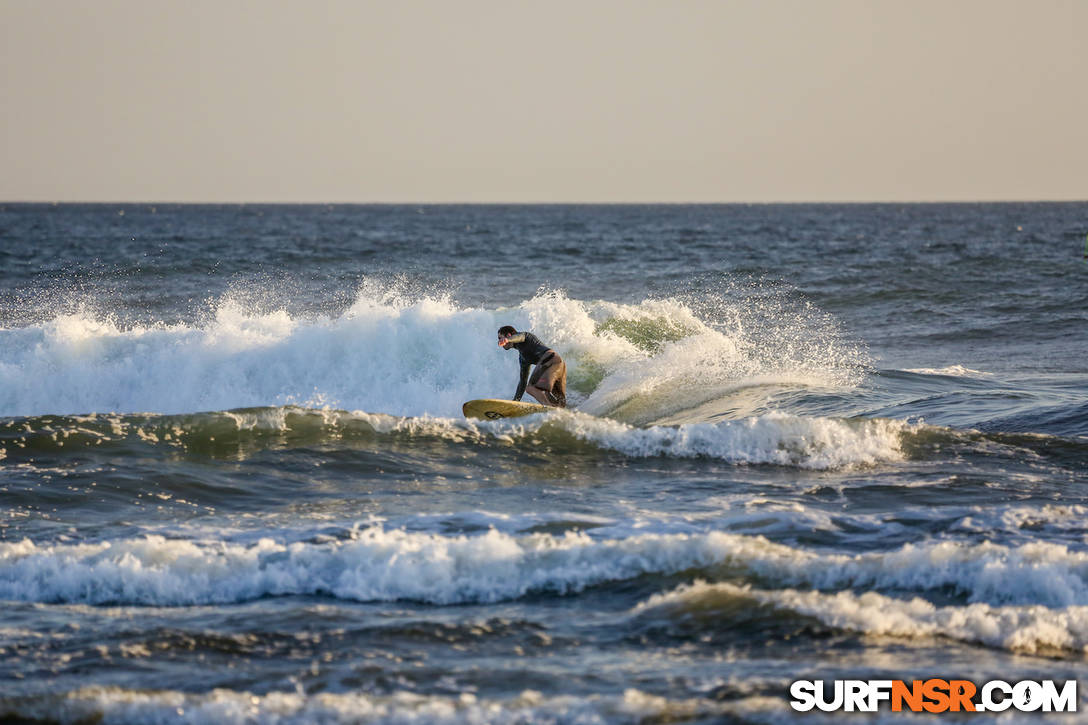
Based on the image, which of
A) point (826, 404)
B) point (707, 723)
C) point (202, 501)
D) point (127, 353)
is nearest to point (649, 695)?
point (707, 723)

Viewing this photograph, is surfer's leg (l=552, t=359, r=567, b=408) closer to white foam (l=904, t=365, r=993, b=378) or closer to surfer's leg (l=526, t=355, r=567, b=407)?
surfer's leg (l=526, t=355, r=567, b=407)

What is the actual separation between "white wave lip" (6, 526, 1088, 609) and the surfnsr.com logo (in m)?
1.40

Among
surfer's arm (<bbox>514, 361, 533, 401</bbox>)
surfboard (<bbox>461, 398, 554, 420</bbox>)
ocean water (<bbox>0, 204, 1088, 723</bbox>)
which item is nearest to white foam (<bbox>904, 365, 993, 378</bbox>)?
ocean water (<bbox>0, 204, 1088, 723</bbox>)

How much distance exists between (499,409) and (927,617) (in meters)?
7.36

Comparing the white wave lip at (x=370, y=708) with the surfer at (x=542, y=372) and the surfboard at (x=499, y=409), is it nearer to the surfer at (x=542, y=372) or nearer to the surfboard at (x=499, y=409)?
the surfboard at (x=499, y=409)

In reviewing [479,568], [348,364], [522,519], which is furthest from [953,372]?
[479,568]

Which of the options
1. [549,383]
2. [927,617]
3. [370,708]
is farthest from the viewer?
[549,383]

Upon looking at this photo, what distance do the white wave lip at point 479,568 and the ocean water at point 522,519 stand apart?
26mm

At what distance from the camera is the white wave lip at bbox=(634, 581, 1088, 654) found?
20.4 ft

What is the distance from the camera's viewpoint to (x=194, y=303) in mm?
27984

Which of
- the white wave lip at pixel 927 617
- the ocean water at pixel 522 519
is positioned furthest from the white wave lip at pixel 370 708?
the white wave lip at pixel 927 617

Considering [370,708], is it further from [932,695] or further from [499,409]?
[499,409]

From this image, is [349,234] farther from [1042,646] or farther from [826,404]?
[1042,646]

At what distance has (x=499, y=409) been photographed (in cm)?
1317
